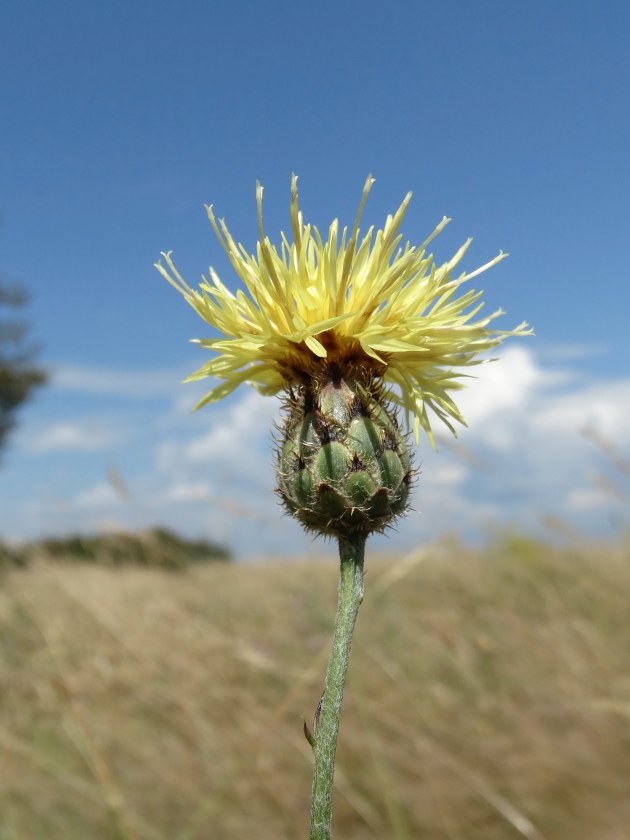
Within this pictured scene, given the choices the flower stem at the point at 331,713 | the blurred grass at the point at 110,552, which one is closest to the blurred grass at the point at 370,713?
the flower stem at the point at 331,713

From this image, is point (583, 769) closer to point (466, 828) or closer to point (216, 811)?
point (466, 828)

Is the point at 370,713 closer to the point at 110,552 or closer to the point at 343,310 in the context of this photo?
the point at 343,310

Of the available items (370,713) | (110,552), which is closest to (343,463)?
(370,713)

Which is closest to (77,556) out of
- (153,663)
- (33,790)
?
(153,663)

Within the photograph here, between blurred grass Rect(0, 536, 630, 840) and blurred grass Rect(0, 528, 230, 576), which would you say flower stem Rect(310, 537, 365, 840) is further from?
blurred grass Rect(0, 528, 230, 576)

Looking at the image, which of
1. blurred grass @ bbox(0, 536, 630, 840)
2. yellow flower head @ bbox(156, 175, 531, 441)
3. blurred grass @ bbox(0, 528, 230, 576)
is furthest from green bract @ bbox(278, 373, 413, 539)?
blurred grass @ bbox(0, 528, 230, 576)

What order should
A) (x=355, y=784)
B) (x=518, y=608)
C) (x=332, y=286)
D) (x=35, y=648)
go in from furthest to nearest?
1. (x=35, y=648)
2. (x=518, y=608)
3. (x=355, y=784)
4. (x=332, y=286)
